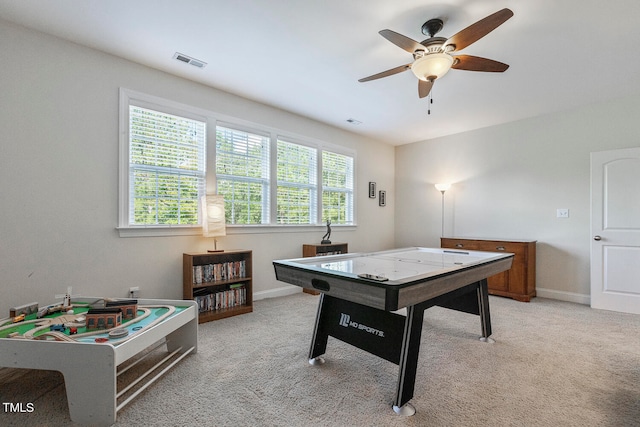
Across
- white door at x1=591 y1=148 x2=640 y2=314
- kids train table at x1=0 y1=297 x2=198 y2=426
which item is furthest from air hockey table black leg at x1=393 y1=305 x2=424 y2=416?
white door at x1=591 y1=148 x2=640 y2=314

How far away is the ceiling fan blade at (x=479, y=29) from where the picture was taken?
1.72m

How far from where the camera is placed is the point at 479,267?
211 cm

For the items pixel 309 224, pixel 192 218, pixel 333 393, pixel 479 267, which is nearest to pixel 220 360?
pixel 333 393

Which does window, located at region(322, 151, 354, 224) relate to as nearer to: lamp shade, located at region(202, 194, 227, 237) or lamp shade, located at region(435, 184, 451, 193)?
lamp shade, located at region(435, 184, 451, 193)

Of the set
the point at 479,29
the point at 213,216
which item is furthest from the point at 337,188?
the point at 479,29

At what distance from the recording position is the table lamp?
127 inches

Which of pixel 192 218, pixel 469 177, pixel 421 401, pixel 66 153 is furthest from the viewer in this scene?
pixel 469 177

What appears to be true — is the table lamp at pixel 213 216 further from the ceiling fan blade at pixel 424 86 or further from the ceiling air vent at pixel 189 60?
the ceiling fan blade at pixel 424 86

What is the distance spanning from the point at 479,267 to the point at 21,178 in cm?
358

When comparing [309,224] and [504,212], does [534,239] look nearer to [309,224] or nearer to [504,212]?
[504,212]

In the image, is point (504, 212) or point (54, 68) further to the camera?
point (504, 212)

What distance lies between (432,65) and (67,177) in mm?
3132

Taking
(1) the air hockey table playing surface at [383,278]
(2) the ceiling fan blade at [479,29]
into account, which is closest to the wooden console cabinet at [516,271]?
(1) the air hockey table playing surface at [383,278]

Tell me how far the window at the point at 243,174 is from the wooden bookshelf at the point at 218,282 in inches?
20.3
